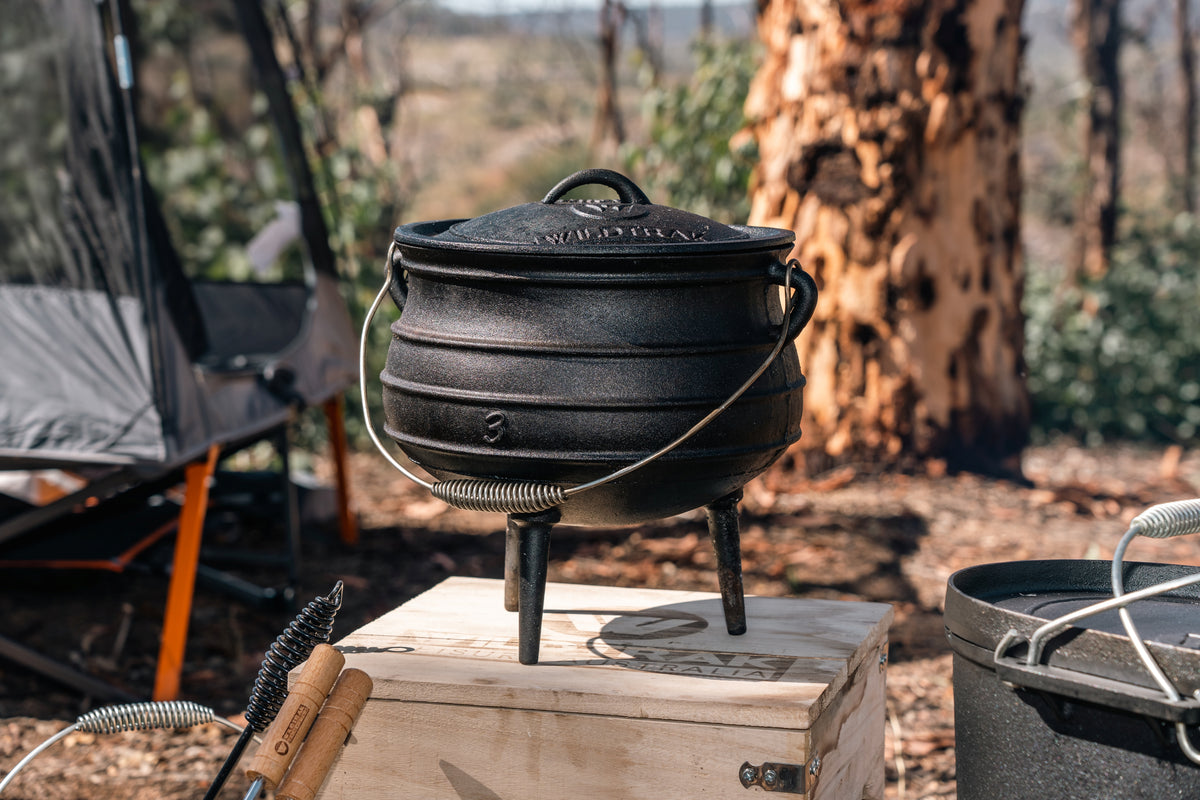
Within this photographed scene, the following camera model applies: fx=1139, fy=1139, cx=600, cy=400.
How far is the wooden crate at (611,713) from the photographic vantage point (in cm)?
174

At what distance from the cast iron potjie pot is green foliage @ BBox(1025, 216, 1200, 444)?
457 centimetres

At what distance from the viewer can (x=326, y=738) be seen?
Result: 5.87 ft

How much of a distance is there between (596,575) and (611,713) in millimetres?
2019

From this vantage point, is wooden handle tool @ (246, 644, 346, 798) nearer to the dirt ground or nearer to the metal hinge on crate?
the metal hinge on crate

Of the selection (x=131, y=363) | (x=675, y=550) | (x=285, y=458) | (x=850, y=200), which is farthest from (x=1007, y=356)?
(x=131, y=363)

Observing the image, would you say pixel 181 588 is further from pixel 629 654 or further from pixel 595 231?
pixel 595 231

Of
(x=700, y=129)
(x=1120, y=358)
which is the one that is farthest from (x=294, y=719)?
(x=1120, y=358)

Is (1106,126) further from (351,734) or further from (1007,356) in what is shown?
(351,734)

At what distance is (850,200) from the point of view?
4.55 meters

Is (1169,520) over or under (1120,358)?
over

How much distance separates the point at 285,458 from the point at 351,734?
187cm

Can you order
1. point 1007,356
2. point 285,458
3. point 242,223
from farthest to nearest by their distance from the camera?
point 242,223 → point 1007,356 → point 285,458

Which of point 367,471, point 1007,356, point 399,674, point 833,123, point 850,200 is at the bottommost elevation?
point 367,471

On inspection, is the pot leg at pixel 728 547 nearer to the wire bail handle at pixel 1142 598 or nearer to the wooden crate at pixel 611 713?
the wooden crate at pixel 611 713
